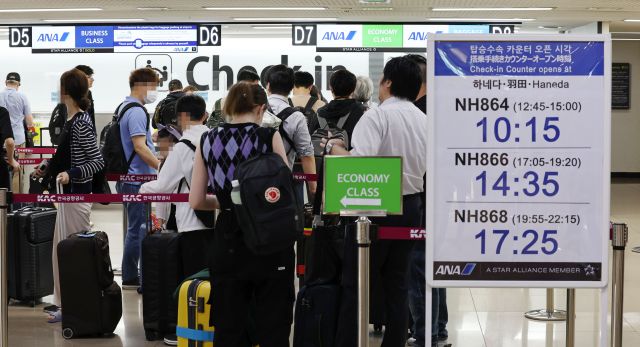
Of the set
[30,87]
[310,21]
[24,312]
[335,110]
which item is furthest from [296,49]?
[24,312]

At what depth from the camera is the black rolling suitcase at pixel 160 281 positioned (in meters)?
6.16

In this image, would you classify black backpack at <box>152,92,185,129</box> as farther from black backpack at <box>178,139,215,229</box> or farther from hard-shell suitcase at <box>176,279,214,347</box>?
hard-shell suitcase at <box>176,279,214,347</box>

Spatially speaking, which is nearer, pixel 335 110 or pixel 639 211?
pixel 335 110

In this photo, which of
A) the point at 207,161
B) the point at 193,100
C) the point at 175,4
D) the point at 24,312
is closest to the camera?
the point at 207,161

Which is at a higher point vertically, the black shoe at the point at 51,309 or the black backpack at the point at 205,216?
the black backpack at the point at 205,216

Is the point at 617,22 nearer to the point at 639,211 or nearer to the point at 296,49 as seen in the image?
the point at 639,211

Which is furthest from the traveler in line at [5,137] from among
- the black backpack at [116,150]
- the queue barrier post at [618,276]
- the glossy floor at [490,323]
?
the queue barrier post at [618,276]

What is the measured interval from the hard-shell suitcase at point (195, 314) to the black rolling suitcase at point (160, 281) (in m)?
0.84

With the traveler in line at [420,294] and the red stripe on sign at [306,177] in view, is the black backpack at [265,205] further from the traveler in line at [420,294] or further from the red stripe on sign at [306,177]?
the red stripe on sign at [306,177]

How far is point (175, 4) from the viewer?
12.6 meters

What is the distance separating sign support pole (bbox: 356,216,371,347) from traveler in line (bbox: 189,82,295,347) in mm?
419

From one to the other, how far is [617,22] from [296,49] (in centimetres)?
501

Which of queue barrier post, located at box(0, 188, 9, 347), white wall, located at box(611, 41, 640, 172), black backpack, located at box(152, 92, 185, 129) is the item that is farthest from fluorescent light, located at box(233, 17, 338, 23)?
queue barrier post, located at box(0, 188, 9, 347)

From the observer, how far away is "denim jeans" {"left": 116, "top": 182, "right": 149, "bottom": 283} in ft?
25.9
